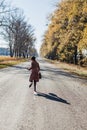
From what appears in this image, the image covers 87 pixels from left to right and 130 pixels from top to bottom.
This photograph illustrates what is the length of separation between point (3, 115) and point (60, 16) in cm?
4174

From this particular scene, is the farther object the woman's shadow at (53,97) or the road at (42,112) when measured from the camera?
the woman's shadow at (53,97)

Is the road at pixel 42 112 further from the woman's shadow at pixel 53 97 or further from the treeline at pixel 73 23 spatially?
the treeline at pixel 73 23

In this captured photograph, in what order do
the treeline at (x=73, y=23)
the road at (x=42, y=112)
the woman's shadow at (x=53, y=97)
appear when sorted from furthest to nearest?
the treeline at (x=73, y=23) → the woman's shadow at (x=53, y=97) → the road at (x=42, y=112)

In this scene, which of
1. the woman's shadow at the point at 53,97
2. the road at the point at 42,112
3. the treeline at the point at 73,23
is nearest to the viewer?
the road at the point at 42,112

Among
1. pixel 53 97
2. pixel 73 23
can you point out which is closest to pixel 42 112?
pixel 53 97

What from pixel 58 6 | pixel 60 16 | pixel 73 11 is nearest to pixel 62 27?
pixel 60 16

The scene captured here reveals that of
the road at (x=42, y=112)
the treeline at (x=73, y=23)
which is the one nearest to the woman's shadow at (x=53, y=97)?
the road at (x=42, y=112)

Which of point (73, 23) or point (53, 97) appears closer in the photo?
point (53, 97)

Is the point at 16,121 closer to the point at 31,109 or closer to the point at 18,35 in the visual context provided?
the point at 31,109

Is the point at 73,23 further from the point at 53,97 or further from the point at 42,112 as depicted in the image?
the point at 42,112

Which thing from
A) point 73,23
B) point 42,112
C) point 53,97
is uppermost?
point 73,23

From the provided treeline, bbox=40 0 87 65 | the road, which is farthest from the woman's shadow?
treeline, bbox=40 0 87 65

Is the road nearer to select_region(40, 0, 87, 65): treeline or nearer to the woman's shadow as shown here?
the woman's shadow

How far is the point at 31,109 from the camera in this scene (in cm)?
1120
